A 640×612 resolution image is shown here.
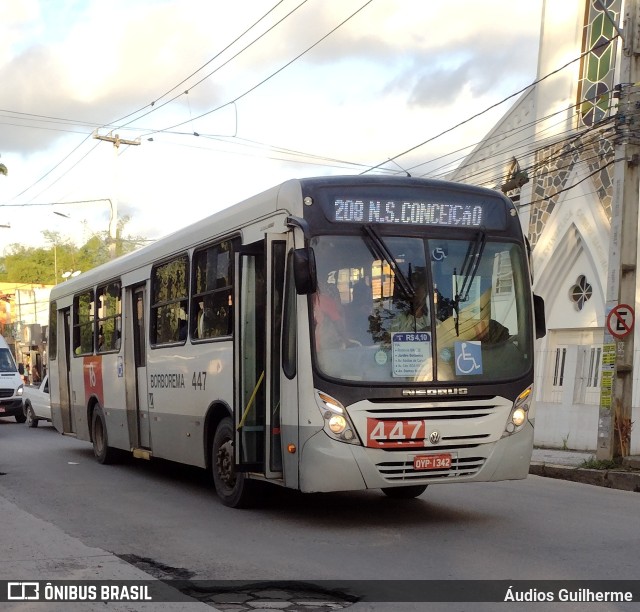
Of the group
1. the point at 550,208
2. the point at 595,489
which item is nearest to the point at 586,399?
the point at 595,489

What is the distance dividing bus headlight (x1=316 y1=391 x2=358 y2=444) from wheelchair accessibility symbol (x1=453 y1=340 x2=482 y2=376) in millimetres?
1134

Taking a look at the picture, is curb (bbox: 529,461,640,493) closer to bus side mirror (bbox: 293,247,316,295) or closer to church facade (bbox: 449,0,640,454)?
church facade (bbox: 449,0,640,454)

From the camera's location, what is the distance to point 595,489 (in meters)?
13.0

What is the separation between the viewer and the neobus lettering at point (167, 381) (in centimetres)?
1176

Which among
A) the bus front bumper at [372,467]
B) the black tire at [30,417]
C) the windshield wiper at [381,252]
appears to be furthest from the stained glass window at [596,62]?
the black tire at [30,417]

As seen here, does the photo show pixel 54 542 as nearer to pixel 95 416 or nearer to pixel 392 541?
pixel 392 541

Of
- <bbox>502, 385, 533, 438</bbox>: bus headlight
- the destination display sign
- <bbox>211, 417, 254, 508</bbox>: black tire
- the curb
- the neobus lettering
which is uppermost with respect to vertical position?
the destination display sign

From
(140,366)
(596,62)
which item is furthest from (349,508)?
(596,62)

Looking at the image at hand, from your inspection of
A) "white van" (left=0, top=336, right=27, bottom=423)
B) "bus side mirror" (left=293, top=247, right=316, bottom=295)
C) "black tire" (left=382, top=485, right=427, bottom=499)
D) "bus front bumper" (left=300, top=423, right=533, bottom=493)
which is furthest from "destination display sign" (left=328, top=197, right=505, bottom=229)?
"white van" (left=0, top=336, right=27, bottom=423)

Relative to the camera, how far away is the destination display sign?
9.05 meters

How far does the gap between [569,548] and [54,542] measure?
13.7ft

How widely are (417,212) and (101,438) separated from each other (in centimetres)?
827

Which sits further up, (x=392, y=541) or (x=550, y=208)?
(x=550, y=208)

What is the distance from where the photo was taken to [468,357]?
898cm
